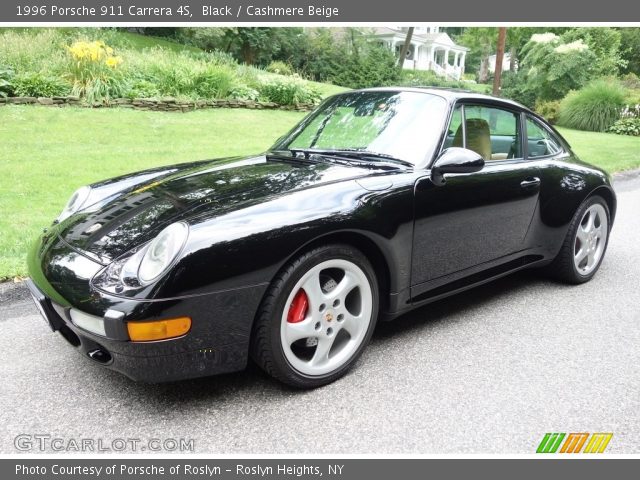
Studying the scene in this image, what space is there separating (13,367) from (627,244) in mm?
5345

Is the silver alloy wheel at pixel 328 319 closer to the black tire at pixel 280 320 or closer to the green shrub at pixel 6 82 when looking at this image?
the black tire at pixel 280 320

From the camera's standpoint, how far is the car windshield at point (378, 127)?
10.5ft

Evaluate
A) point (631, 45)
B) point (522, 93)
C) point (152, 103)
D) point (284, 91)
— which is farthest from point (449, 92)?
point (631, 45)

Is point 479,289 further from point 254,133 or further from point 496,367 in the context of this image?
point 254,133

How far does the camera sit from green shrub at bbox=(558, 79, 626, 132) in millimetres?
18547

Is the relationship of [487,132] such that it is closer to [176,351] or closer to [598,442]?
[598,442]

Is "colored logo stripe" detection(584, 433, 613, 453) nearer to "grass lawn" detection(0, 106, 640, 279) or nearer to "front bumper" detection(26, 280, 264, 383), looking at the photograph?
"front bumper" detection(26, 280, 264, 383)

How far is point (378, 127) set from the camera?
11.0 feet

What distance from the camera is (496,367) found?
292 cm

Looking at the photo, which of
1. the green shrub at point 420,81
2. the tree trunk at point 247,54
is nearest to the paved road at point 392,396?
the green shrub at point 420,81

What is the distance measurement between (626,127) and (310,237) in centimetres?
1856

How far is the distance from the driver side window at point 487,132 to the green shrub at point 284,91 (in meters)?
11.0

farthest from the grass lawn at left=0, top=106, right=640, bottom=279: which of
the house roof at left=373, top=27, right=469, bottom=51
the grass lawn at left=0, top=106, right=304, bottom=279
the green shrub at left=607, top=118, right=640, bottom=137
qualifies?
the house roof at left=373, top=27, right=469, bottom=51

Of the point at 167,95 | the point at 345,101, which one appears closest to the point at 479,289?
the point at 345,101
